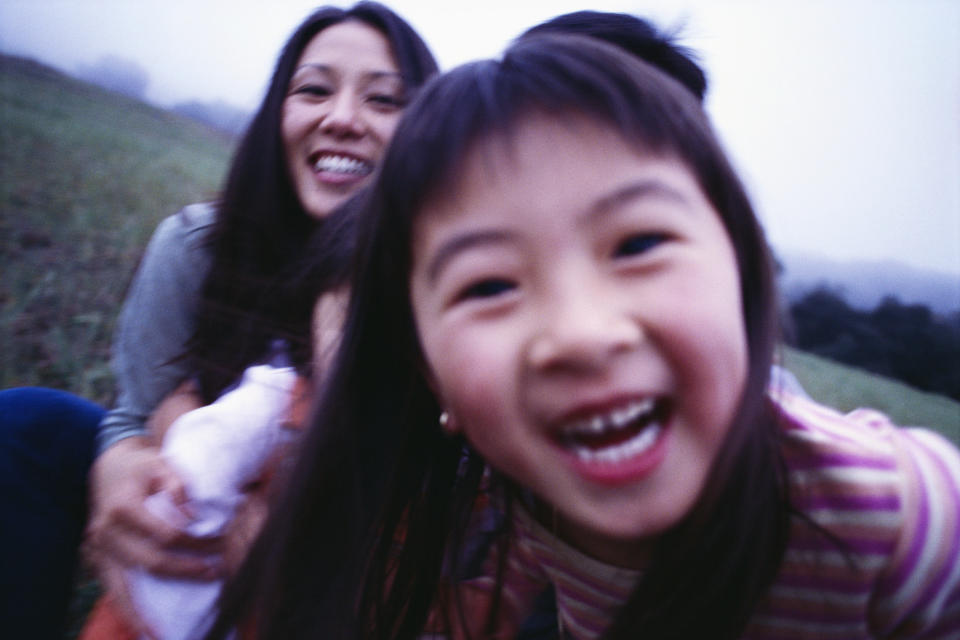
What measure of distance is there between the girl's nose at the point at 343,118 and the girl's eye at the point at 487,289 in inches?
40.5

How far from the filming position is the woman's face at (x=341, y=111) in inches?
62.6

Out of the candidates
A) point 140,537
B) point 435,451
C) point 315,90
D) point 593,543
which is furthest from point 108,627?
point 315,90

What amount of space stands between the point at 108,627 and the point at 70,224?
13.5 ft

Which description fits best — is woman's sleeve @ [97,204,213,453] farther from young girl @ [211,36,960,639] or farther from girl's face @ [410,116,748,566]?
girl's face @ [410,116,748,566]

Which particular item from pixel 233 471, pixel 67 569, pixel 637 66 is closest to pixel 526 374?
pixel 637 66

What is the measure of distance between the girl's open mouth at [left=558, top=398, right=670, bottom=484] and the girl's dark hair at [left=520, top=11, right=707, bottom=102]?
32.2 inches

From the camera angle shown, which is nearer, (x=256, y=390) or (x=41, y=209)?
(x=256, y=390)

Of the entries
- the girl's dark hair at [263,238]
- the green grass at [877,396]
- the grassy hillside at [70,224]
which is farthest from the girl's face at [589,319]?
the grassy hillside at [70,224]

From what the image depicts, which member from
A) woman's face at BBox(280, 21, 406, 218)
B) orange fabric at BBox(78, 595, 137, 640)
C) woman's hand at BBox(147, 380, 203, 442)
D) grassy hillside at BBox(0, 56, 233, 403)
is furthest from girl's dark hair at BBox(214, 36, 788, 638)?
grassy hillside at BBox(0, 56, 233, 403)

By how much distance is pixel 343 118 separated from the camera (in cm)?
155

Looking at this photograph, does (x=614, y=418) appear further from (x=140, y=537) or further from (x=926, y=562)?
(x=140, y=537)

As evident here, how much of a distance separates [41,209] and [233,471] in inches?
180

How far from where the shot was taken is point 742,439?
759mm

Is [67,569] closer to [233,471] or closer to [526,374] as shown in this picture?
[233,471]
